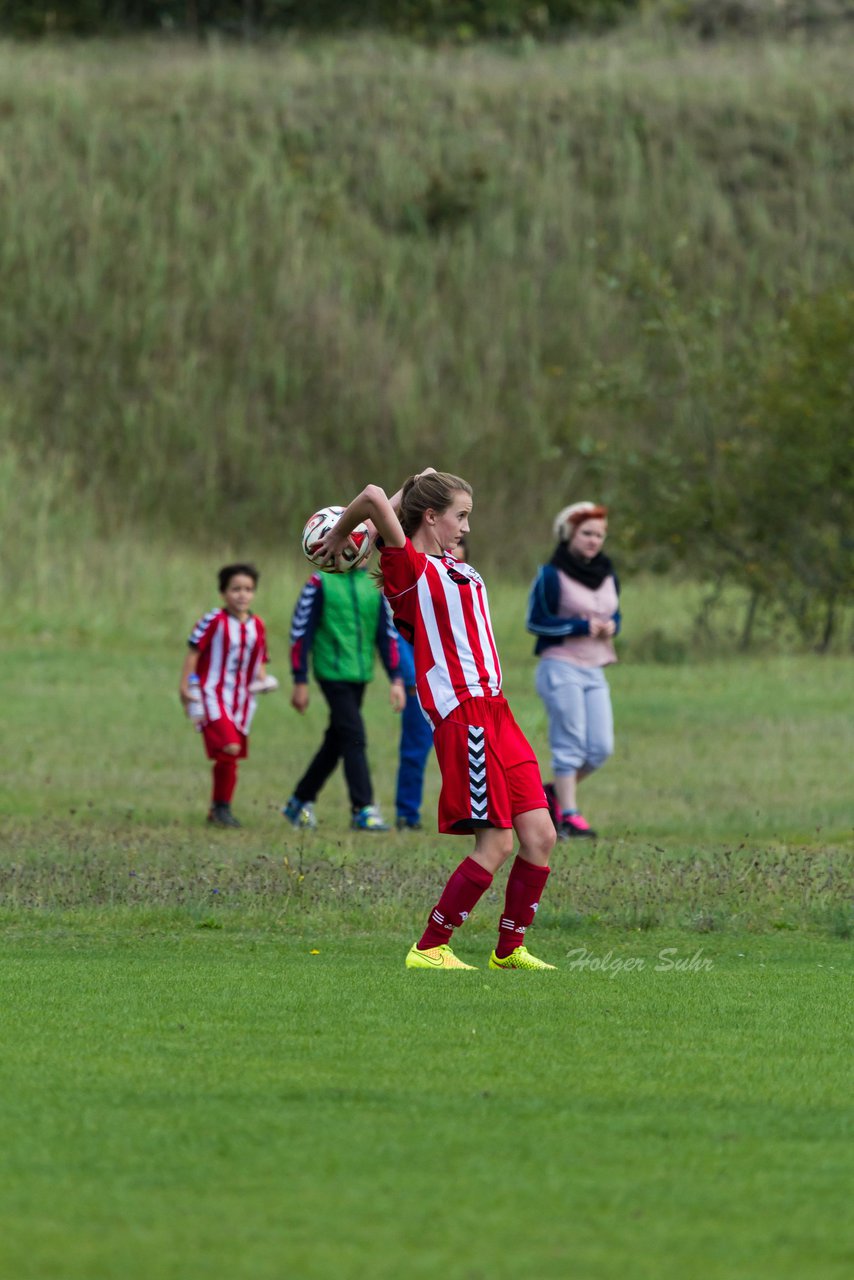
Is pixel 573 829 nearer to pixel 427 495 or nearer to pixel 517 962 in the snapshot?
pixel 517 962

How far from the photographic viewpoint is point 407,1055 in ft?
21.4

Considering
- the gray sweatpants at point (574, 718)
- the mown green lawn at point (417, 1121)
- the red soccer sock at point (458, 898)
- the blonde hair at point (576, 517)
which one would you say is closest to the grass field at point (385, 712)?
the mown green lawn at point (417, 1121)

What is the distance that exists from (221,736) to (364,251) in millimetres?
31451

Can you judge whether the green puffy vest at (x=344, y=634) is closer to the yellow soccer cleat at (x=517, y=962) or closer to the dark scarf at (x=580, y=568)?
the dark scarf at (x=580, y=568)

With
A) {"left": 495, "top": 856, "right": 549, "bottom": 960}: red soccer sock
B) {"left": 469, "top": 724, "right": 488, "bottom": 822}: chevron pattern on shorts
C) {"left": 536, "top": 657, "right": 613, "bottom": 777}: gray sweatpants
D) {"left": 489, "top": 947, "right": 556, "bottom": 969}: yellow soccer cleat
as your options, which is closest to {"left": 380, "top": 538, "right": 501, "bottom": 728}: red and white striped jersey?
{"left": 469, "top": 724, "right": 488, "bottom": 822}: chevron pattern on shorts

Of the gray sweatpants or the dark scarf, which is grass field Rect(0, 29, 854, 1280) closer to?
→ the gray sweatpants

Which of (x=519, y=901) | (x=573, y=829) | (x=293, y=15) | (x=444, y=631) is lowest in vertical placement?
(x=573, y=829)

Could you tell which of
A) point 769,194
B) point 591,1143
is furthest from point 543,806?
point 769,194

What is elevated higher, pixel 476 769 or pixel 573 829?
pixel 476 769

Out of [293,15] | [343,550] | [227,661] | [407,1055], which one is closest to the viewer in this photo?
[407,1055]

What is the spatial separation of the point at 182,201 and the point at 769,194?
14.1 metres

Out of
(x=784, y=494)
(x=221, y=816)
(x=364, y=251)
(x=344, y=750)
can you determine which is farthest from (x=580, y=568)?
(x=364, y=251)

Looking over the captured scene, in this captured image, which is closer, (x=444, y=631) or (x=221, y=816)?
(x=444, y=631)

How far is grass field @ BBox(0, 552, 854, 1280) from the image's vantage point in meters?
4.61
